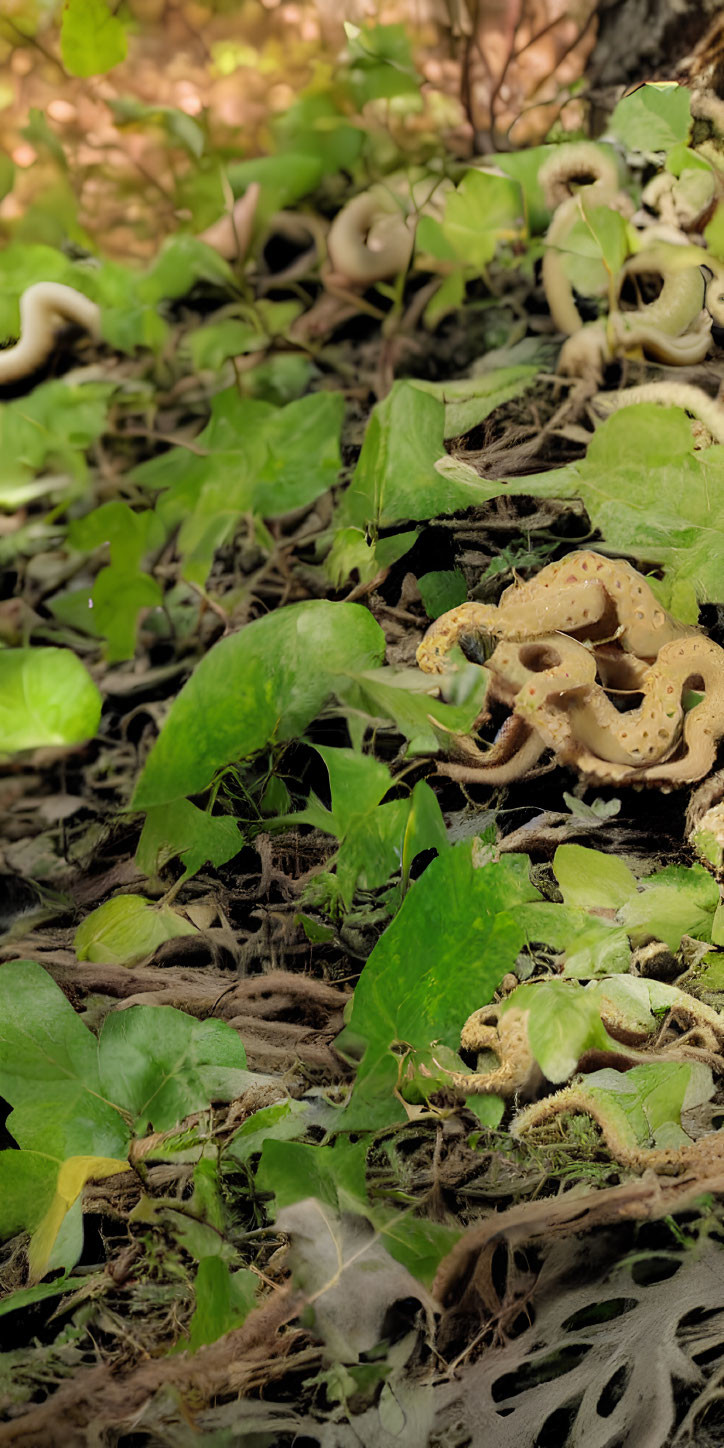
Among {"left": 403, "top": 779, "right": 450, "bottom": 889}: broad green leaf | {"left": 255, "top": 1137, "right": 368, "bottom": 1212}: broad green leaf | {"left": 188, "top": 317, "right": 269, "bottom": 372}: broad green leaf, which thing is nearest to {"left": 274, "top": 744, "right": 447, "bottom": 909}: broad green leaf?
{"left": 403, "top": 779, "right": 450, "bottom": 889}: broad green leaf

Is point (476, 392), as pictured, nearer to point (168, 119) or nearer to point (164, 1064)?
point (168, 119)

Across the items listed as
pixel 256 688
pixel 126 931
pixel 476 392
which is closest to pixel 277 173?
pixel 476 392

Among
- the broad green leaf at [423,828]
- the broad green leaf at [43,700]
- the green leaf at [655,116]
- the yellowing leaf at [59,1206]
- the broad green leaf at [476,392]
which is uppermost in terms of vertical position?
the green leaf at [655,116]

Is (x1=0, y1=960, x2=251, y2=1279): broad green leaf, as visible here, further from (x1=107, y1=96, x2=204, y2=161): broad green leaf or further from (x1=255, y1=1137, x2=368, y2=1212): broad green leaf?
(x1=107, y1=96, x2=204, y2=161): broad green leaf

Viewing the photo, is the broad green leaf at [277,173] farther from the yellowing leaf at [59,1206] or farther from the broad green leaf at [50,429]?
the yellowing leaf at [59,1206]

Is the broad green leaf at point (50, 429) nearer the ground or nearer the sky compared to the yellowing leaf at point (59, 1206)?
nearer the sky

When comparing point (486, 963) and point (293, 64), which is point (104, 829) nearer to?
point (486, 963)

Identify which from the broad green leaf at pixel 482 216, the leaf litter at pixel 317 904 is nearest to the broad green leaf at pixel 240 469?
the leaf litter at pixel 317 904
